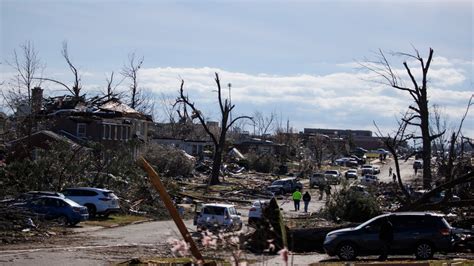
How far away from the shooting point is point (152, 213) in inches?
1722

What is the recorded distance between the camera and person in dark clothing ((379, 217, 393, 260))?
82.7 ft

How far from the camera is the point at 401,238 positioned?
2588cm

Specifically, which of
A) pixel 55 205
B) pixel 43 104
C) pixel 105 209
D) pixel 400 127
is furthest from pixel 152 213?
pixel 43 104

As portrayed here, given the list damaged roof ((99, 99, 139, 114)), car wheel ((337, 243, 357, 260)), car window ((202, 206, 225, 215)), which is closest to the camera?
car wheel ((337, 243, 357, 260))

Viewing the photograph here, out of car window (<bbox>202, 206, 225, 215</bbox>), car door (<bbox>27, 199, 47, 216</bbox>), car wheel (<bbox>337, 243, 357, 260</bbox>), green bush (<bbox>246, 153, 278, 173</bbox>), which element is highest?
green bush (<bbox>246, 153, 278, 173</bbox>)

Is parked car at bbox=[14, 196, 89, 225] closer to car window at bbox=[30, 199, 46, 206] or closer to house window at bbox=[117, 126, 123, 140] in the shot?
car window at bbox=[30, 199, 46, 206]

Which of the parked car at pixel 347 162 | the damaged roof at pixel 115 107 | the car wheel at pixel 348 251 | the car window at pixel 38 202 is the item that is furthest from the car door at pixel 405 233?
the parked car at pixel 347 162

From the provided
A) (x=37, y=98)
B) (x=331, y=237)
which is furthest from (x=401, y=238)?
(x=37, y=98)

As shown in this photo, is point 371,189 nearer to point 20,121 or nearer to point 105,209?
point 105,209

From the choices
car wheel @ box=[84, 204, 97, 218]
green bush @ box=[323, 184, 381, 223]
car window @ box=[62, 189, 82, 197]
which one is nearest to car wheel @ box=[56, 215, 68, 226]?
car wheel @ box=[84, 204, 97, 218]

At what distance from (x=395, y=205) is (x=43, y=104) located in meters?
39.0

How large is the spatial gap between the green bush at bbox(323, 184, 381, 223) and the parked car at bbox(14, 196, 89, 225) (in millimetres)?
12794

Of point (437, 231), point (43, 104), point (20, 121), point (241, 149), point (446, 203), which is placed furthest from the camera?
point (241, 149)

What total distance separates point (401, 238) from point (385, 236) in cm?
95
